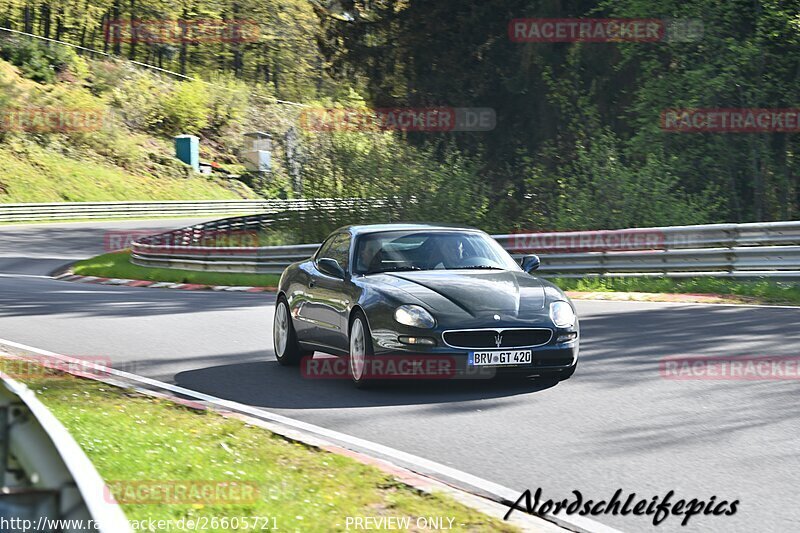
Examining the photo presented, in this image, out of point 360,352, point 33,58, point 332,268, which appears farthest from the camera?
point 33,58

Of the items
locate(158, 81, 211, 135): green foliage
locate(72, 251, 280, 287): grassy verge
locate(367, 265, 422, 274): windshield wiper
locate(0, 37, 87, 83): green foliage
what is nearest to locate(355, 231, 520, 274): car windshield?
locate(367, 265, 422, 274): windshield wiper

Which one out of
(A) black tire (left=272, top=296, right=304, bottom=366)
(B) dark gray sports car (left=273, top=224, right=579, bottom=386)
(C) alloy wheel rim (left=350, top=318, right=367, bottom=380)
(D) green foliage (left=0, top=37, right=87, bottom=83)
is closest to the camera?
(B) dark gray sports car (left=273, top=224, right=579, bottom=386)

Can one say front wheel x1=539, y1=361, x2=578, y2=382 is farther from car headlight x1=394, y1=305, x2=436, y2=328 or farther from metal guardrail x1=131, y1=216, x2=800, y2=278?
metal guardrail x1=131, y1=216, x2=800, y2=278

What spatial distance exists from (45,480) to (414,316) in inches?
249

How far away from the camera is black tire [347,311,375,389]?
10.1 meters

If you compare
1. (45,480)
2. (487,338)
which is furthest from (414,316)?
(45,480)

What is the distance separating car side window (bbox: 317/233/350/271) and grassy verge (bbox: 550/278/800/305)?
716 cm

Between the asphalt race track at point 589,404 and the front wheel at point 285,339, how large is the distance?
9.4 inches

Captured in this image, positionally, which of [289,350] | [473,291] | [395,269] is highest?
[395,269]

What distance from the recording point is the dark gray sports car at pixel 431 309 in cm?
976

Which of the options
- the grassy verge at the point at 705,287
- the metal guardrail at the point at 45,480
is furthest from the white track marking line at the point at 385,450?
the grassy verge at the point at 705,287

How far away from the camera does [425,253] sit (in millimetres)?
11219

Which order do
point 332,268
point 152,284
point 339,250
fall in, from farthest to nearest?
1. point 152,284
2. point 339,250
3. point 332,268

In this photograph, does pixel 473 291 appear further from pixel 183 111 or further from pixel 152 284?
pixel 183 111
